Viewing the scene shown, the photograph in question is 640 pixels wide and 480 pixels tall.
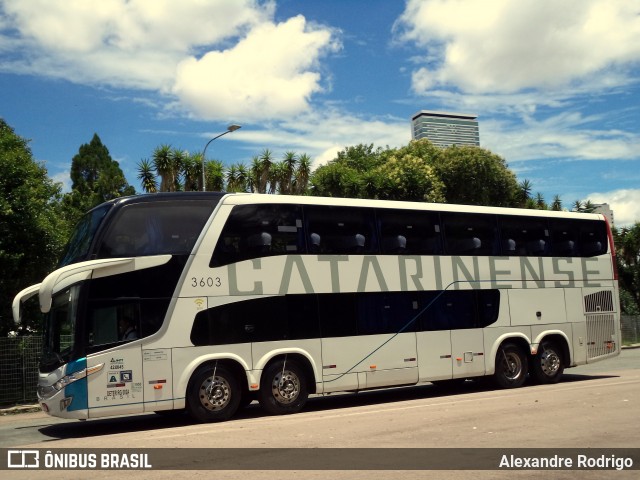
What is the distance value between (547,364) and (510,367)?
49.4 inches

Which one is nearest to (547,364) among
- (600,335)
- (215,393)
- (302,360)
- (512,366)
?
(512,366)

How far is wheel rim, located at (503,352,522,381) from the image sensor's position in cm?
1798

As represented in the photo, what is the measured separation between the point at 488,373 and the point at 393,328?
312 centimetres

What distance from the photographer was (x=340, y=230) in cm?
1523

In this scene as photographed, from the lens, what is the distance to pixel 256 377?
14.0m

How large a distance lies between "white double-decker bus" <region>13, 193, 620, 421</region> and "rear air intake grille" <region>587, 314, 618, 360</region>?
73 centimetres

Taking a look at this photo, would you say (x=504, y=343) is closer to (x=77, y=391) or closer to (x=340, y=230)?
(x=340, y=230)

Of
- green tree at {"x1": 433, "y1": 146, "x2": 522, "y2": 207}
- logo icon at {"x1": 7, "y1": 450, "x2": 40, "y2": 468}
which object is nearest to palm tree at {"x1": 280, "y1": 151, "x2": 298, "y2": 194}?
green tree at {"x1": 433, "y1": 146, "x2": 522, "y2": 207}

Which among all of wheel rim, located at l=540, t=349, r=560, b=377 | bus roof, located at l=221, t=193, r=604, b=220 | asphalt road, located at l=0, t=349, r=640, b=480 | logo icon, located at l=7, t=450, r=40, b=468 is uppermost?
bus roof, located at l=221, t=193, r=604, b=220

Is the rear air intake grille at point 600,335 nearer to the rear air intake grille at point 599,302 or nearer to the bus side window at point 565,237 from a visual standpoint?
the rear air intake grille at point 599,302

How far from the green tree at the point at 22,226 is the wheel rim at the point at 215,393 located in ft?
29.5

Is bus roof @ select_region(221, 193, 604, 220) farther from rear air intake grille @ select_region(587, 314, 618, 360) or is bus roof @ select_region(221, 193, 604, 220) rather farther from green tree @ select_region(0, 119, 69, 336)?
green tree @ select_region(0, 119, 69, 336)

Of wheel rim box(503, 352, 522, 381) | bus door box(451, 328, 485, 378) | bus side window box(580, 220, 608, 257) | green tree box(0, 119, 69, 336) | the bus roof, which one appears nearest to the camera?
the bus roof

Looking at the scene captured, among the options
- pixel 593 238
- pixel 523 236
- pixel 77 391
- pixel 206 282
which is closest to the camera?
pixel 77 391
